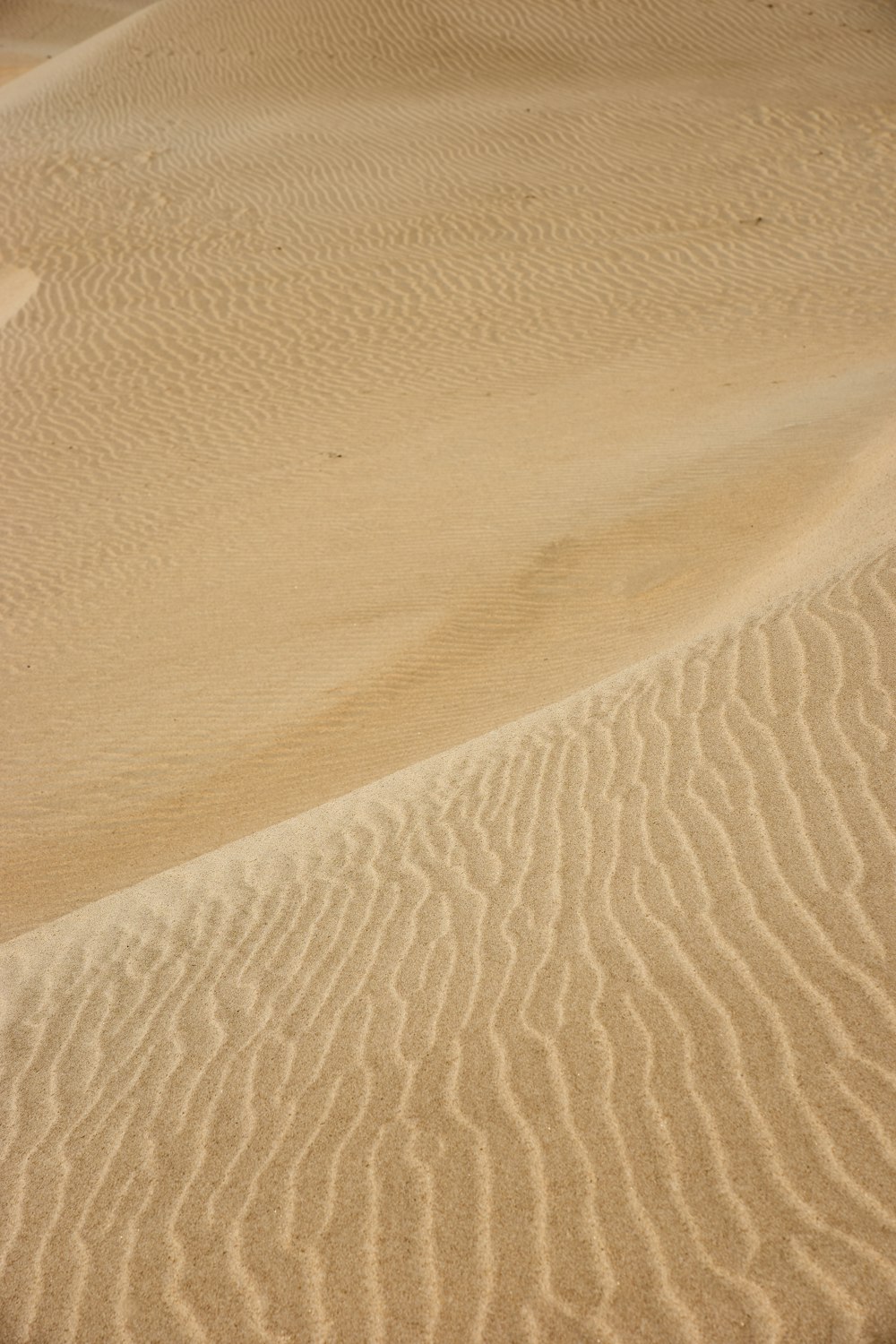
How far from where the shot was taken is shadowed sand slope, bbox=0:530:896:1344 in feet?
9.26

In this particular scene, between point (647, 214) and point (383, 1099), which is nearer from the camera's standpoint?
point (383, 1099)

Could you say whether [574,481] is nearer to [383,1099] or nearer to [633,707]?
[633,707]

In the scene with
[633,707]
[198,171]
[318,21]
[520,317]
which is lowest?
[633,707]

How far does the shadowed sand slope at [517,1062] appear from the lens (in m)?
2.82

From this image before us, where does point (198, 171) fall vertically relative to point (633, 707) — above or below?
above

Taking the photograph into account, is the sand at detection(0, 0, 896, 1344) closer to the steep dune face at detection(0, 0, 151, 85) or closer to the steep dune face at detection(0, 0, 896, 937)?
the steep dune face at detection(0, 0, 896, 937)

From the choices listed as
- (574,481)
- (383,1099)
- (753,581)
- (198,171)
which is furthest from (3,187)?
(383,1099)

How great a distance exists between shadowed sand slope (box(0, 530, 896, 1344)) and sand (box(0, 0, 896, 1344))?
0.05 ft

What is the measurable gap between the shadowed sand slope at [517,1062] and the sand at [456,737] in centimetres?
2

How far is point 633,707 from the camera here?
5.43 meters

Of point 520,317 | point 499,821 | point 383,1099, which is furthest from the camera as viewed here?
point 520,317

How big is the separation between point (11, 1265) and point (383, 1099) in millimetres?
1101

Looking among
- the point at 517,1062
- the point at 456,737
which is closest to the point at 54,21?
the point at 456,737

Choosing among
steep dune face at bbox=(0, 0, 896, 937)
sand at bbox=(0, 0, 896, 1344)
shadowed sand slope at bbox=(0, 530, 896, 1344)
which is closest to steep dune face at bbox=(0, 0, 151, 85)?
steep dune face at bbox=(0, 0, 896, 937)
